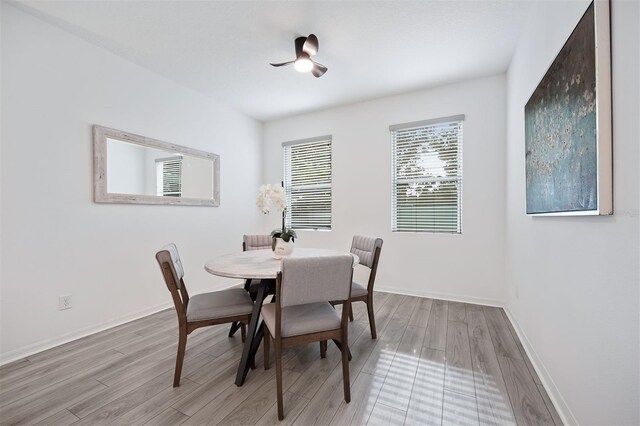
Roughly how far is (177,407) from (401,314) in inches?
86.9

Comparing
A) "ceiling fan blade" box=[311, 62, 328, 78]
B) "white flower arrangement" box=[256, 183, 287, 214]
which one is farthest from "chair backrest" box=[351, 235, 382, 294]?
"ceiling fan blade" box=[311, 62, 328, 78]

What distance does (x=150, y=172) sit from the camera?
10.0 ft

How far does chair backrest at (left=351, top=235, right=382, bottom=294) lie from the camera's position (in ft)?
7.65

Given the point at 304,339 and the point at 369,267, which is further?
the point at 369,267

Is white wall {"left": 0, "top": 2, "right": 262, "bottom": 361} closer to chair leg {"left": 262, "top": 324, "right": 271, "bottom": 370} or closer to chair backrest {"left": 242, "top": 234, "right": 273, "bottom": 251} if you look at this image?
chair backrest {"left": 242, "top": 234, "right": 273, "bottom": 251}

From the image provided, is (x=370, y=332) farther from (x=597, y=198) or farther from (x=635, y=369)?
(x=597, y=198)

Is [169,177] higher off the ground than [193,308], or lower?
higher

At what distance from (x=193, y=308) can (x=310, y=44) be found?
7.70 ft

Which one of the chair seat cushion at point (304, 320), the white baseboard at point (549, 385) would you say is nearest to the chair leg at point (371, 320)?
the chair seat cushion at point (304, 320)

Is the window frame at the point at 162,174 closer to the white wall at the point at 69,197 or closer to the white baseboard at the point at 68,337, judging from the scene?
the white wall at the point at 69,197

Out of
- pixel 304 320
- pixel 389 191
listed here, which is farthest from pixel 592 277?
pixel 389 191

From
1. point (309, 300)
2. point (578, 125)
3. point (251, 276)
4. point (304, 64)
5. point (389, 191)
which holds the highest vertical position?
point (304, 64)

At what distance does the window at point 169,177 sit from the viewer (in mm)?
3152

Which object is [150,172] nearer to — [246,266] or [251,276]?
A: [246,266]
